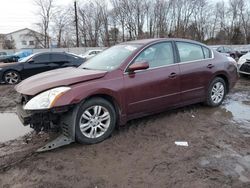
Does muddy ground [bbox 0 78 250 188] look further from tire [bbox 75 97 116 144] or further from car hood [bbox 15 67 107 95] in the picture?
car hood [bbox 15 67 107 95]

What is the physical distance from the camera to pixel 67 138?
368 cm

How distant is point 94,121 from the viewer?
3859 millimetres

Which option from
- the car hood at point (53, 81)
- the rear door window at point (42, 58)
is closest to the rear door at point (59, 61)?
the rear door window at point (42, 58)

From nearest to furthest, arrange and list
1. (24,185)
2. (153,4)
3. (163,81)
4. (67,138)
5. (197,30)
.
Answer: (24,185) < (67,138) < (163,81) < (153,4) < (197,30)

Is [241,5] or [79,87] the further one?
[241,5]

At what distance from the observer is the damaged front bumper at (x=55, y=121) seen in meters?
3.51

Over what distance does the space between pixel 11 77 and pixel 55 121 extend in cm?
729

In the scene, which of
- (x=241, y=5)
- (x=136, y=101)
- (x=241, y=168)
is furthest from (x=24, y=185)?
(x=241, y=5)

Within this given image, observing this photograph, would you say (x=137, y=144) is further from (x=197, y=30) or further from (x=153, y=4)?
(x=197, y=30)

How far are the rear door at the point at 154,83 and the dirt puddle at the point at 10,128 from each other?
2.03 metres

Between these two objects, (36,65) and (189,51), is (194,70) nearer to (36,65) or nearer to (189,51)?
(189,51)

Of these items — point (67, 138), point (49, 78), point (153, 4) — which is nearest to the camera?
point (67, 138)

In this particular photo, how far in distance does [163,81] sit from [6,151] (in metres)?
2.79

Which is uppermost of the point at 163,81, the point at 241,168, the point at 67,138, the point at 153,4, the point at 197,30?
the point at 153,4
